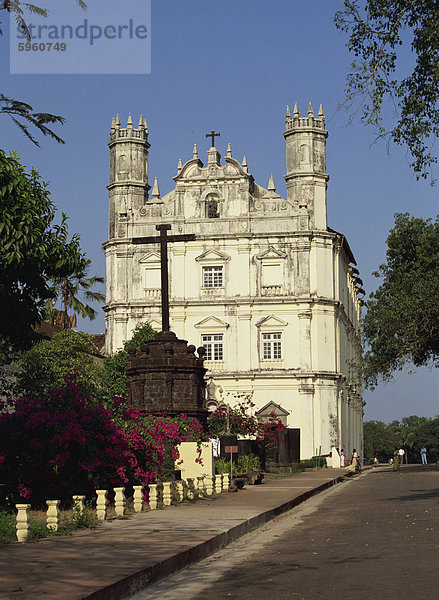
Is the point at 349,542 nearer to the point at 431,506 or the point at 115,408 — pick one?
the point at 431,506

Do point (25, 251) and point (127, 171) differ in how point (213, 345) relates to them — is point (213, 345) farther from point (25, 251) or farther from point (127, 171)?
point (25, 251)

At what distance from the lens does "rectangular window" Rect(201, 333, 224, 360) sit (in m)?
60.9

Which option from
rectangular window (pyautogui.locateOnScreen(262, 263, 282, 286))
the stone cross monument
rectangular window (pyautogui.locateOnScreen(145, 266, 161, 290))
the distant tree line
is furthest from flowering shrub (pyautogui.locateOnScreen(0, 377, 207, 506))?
the distant tree line

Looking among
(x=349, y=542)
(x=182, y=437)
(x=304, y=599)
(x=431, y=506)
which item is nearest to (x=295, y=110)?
(x=182, y=437)

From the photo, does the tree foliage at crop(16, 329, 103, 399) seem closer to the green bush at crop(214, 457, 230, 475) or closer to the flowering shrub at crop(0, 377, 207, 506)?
the green bush at crop(214, 457, 230, 475)

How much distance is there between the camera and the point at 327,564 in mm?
10938

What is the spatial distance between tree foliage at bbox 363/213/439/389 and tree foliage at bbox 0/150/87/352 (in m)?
19.1

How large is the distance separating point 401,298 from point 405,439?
4113 inches

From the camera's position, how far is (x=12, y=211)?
55.1 feet

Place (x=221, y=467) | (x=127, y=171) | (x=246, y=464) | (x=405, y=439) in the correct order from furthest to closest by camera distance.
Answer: (x=405, y=439) < (x=127, y=171) < (x=246, y=464) < (x=221, y=467)

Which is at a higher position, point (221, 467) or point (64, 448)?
point (64, 448)

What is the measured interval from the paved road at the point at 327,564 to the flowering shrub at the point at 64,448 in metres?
3.45

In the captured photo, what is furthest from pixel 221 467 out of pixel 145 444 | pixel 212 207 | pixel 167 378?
pixel 212 207

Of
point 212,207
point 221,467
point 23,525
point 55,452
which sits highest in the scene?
point 212,207
